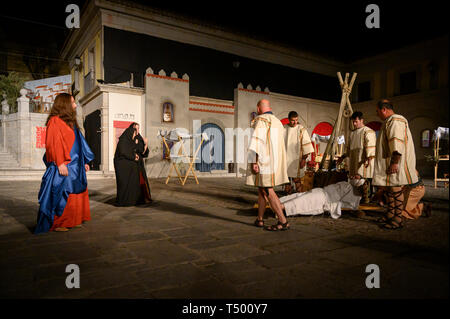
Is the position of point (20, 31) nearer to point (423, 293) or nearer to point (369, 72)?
point (369, 72)

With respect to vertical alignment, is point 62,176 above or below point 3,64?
below

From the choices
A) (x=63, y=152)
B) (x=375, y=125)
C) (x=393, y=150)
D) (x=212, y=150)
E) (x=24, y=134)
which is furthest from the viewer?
(x=375, y=125)

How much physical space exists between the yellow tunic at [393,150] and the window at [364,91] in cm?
1766

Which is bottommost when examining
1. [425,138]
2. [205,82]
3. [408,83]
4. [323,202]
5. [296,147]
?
[323,202]

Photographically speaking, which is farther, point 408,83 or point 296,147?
point 408,83

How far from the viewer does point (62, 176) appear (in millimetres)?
3707

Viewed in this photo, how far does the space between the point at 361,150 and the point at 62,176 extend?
4754mm

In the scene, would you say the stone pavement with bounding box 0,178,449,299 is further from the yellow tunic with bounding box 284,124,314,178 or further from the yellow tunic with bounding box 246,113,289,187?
the yellow tunic with bounding box 284,124,314,178

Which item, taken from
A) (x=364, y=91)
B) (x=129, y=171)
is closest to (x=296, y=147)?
(x=129, y=171)

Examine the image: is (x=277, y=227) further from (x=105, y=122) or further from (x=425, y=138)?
(x=425, y=138)

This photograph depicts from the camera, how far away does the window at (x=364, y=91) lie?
1989 centimetres

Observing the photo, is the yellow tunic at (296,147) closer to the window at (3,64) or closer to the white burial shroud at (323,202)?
the white burial shroud at (323,202)

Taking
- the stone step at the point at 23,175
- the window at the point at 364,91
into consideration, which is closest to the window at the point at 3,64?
the stone step at the point at 23,175

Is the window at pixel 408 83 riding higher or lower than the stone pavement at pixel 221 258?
higher
